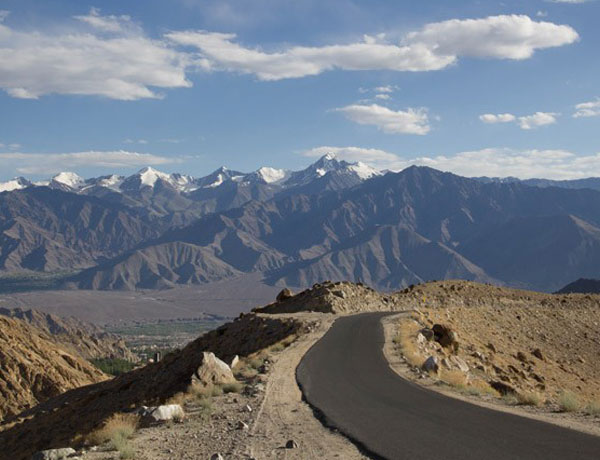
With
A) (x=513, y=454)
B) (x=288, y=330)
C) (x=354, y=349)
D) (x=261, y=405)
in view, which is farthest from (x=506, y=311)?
(x=513, y=454)

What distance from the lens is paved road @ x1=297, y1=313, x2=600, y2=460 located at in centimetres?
1470

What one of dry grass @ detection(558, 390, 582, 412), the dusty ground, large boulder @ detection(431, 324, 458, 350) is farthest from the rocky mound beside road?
dry grass @ detection(558, 390, 582, 412)

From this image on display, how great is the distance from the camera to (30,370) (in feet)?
319

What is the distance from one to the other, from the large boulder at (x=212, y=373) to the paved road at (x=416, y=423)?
3.05 meters

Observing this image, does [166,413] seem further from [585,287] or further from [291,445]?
[585,287]

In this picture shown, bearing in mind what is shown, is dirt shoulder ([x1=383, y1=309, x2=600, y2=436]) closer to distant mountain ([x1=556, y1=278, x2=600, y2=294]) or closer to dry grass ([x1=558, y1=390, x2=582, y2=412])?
dry grass ([x1=558, y1=390, x2=582, y2=412])

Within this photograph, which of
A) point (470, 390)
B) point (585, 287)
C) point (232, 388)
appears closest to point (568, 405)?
point (470, 390)

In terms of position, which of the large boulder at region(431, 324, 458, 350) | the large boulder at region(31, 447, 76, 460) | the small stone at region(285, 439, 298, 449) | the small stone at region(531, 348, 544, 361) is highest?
the small stone at region(285, 439, 298, 449)

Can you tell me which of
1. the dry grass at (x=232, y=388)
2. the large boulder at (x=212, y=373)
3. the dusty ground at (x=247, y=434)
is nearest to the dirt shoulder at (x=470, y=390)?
the dusty ground at (x=247, y=434)

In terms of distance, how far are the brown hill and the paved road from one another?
7304cm

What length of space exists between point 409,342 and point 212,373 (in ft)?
49.3

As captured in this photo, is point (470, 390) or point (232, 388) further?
point (470, 390)

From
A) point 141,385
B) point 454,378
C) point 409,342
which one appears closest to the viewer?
point 454,378

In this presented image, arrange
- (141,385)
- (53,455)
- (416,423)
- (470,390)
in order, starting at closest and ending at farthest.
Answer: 1. (53,455)
2. (416,423)
3. (470,390)
4. (141,385)
